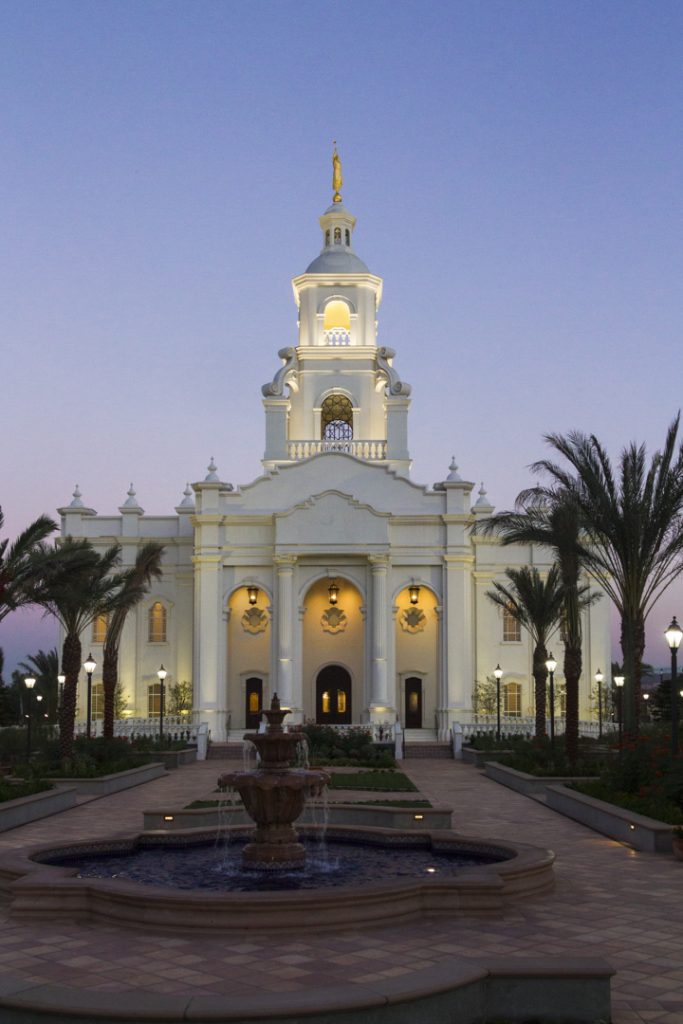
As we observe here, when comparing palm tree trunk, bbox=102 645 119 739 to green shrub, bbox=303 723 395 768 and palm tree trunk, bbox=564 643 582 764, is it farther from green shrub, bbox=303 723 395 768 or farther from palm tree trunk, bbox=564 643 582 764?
palm tree trunk, bbox=564 643 582 764

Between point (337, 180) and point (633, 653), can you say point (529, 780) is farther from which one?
point (337, 180)

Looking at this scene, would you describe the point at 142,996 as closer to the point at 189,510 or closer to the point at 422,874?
the point at 422,874

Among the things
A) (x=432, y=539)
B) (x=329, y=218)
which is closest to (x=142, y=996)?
(x=432, y=539)

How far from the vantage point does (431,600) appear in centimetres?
4644

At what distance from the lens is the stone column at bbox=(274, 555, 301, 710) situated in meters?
43.2

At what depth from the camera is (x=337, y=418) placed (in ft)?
165

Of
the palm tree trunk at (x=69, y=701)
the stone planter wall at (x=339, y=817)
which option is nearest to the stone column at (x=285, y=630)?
the palm tree trunk at (x=69, y=701)

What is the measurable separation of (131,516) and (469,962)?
4183 cm

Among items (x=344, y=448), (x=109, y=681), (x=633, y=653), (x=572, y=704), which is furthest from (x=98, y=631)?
(x=633, y=653)

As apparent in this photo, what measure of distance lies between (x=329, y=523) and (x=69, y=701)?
17.2 meters

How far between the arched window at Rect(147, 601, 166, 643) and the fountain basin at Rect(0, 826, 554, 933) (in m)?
35.5

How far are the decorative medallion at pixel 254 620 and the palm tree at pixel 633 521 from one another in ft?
78.0

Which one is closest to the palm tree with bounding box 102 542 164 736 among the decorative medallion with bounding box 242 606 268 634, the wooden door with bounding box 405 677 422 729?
the decorative medallion with bounding box 242 606 268 634

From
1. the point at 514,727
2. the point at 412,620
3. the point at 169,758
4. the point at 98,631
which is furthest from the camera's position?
the point at 98,631
